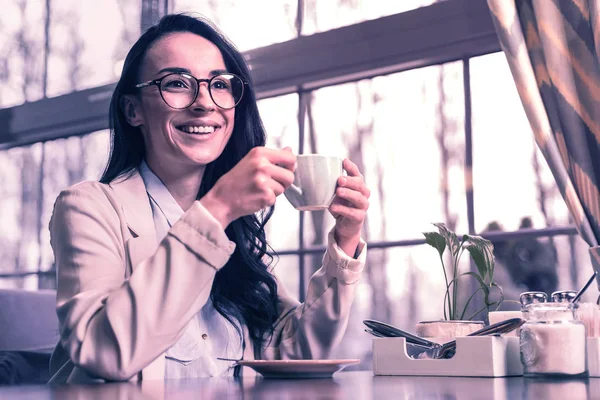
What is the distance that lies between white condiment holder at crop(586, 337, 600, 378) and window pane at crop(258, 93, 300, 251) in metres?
1.62

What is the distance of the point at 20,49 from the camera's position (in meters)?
3.48

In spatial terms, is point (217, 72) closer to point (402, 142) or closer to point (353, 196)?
point (353, 196)

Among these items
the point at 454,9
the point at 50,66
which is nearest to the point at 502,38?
the point at 454,9

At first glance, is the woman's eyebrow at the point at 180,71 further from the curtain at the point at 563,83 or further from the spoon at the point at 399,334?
the curtain at the point at 563,83

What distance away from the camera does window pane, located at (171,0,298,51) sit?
2678 mm

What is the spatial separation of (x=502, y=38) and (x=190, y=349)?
4.14ft

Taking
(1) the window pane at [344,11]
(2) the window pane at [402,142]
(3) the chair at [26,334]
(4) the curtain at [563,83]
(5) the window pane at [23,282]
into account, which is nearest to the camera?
(3) the chair at [26,334]

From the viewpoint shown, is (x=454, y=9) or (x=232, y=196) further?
(x=454, y=9)

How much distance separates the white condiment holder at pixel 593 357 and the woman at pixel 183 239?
436 millimetres

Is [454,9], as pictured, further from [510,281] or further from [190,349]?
[190,349]

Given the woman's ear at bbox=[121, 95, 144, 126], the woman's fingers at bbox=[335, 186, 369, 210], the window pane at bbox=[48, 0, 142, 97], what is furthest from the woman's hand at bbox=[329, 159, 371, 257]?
the window pane at bbox=[48, 0, 142, 97]

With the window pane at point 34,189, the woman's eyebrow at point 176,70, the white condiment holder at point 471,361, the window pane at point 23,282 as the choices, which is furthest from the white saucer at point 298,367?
the window pane at point 23,282

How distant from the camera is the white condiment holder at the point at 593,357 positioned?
1063 millimetres

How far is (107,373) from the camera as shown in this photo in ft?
3.66
